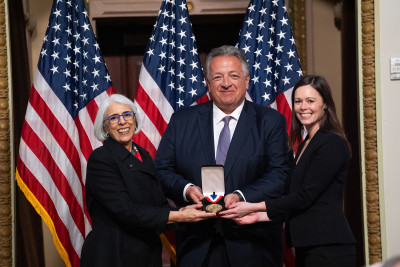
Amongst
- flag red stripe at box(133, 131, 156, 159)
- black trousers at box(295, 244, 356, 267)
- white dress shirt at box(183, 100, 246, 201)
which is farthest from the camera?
flag red stripe at box(133, 131, 156, 159)

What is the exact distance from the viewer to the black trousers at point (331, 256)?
2488mm

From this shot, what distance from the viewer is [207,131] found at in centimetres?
290

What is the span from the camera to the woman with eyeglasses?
8.41 feet

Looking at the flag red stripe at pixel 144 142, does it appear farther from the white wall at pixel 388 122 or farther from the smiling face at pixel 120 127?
the white wall at pixel 388 122

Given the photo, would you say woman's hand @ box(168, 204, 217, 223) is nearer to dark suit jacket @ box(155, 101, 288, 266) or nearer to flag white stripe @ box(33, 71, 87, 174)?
dark suit jacket @ box(155, 101, 288, 266)

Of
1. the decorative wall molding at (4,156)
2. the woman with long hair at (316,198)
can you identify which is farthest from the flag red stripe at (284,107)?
the decorative wall molding at (4,156)

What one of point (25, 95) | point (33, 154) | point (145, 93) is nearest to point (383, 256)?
point (145, 93)

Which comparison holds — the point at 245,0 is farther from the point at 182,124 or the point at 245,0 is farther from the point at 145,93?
the point at 182,124

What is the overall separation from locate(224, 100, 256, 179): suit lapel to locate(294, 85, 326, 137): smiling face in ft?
0.99

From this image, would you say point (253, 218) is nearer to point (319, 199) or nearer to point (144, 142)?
point (319, 199)

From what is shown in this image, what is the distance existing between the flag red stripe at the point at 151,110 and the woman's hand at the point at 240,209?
134cm

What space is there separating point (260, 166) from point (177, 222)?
507 millimetres

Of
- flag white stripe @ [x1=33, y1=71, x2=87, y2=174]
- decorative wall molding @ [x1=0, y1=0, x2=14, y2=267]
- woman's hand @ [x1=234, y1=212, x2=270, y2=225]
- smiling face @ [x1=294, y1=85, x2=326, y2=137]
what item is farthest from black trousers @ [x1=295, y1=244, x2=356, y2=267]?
decorative wall molding @ [x1=0, y1=0, x2=14, y2=267]

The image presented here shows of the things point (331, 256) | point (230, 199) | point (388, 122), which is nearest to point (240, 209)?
point (230, 199)
